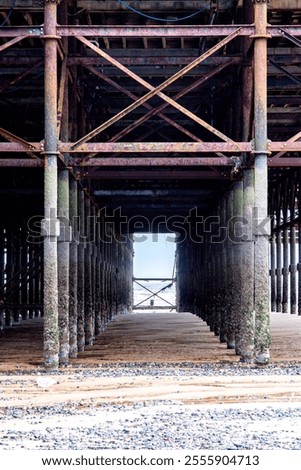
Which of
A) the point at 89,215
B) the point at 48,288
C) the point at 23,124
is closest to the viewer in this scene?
the point at 48,288

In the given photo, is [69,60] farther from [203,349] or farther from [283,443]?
[283,443]

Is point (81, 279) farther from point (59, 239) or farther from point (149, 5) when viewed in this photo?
point (149, 5)

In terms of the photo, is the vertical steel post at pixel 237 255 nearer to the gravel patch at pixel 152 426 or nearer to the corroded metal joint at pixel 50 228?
the corroded metal joint at pixel 50 228

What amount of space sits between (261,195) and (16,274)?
12.4 meters

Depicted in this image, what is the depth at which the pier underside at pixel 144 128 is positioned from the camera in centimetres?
1260

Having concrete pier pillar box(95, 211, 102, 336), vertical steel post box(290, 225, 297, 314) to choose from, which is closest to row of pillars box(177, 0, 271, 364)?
concrete pier pillar box(95, 211, 102, 336)

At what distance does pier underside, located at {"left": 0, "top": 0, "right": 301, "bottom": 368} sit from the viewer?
12.6 m

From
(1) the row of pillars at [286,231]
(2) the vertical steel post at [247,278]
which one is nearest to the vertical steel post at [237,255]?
(2) the vertical steel post at [247,278]

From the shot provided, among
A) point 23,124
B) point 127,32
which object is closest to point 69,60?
point 127,32

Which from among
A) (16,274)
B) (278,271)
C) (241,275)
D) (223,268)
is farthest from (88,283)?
(278,271)

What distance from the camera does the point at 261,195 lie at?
496 inches

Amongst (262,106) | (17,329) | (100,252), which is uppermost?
(262,106)

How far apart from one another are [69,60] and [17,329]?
10.4m

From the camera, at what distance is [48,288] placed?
12.4m
